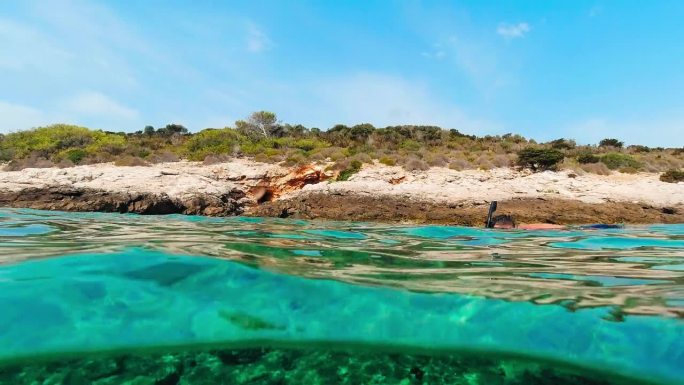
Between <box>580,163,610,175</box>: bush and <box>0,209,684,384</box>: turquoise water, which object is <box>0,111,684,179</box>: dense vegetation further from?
<box>0,209,684,384</box>: turquoise water

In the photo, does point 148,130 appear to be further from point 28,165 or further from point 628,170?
point 628,170

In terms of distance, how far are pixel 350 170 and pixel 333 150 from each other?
643 centimetres

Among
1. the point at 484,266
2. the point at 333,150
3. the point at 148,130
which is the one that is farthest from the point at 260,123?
the point at 484,266

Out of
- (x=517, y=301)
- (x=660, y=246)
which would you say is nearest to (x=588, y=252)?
(x=660, y=246)

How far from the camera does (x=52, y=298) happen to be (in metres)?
2.58

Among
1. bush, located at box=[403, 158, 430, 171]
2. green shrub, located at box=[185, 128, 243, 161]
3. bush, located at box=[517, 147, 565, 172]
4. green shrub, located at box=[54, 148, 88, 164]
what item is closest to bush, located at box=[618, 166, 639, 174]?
bush, located at box=[517, 147, 565, 172]

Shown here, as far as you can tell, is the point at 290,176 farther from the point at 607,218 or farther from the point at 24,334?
the point at 24,334

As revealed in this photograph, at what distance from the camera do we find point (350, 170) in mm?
19781

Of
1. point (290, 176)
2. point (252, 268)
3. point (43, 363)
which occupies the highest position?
point (290, 176)

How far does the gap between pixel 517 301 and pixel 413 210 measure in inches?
463

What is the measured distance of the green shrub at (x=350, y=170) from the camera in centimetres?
1917

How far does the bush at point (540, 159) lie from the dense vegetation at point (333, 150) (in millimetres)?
47

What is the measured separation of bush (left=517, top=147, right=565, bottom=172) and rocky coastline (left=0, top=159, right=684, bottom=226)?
3093 mm

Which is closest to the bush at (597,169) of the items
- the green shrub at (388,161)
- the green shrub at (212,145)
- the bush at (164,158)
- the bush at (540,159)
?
the bush at (540,159)
